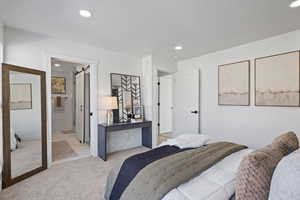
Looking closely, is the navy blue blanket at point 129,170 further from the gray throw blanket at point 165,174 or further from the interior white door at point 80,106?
the interior white door at point 80,106

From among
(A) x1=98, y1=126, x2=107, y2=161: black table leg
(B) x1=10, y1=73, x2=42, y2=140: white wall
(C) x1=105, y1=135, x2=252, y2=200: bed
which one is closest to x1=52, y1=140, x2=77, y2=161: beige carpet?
(A) x1=98, y1=126, x2=107, y2=161: black table leg

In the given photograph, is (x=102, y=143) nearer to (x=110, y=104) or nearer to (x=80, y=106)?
(x=110, y=104)

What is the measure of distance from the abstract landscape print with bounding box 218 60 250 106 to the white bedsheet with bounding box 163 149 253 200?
87.4 inches

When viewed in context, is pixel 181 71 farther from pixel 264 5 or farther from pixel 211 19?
pixel 264 5

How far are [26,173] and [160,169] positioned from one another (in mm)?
2452

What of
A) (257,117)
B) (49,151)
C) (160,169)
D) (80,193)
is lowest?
(80,193)

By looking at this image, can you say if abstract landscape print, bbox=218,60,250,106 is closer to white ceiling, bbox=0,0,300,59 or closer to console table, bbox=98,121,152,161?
white ceiling, bbox=0,0,300,59

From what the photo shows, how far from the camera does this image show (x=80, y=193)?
6.57 feet

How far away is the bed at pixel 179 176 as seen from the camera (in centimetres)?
105

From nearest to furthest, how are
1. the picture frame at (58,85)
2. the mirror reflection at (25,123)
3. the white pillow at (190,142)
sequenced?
the white pillow at (190,142), the mirror reflection at (25,123), the picture frame at (58,85)

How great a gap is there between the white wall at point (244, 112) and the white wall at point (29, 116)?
11.7 feet

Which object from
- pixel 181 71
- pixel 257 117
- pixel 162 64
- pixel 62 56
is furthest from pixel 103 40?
pixel 257 117

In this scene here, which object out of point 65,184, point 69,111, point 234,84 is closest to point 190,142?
point 65,184

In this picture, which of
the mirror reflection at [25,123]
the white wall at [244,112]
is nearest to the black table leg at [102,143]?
the mirror reflection at [25,123]
